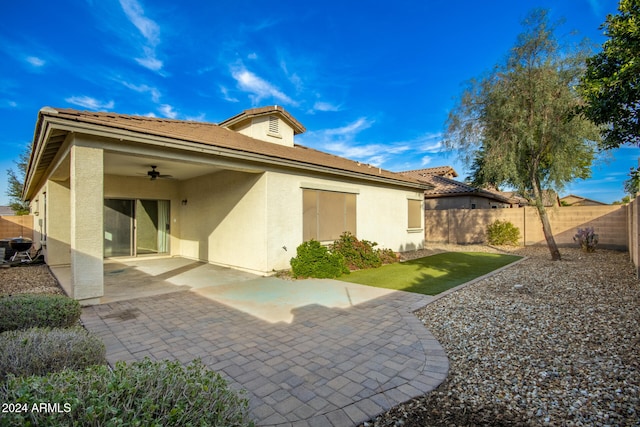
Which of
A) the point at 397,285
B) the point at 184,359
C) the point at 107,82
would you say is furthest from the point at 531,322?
the point at 107,82

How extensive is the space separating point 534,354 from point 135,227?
517 inches

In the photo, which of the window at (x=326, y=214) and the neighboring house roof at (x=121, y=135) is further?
the window at (x=326, y=214)

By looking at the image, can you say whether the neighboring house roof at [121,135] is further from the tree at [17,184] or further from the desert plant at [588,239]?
the tree at [17,184]

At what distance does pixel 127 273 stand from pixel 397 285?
310 inches

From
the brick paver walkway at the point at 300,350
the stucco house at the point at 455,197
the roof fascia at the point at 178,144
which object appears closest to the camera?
the brick paver walkway at the point at 300,350

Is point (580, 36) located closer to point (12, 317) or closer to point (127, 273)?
point (12, 317)

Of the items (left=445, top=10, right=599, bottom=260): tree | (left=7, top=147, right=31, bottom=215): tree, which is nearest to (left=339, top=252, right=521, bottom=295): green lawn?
(left=445, top=10, right=599, bottom=260): tree

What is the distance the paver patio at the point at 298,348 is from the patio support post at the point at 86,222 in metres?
0.47

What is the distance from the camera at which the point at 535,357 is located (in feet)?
12.8

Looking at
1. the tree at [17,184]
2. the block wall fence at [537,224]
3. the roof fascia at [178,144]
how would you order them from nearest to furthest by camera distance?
the roof fascia at [178,144] → the block wall fence at [537,224] → the tree at [17,184]

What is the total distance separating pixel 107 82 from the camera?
49.0 ft

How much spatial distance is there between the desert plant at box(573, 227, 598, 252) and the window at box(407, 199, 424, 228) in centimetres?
680

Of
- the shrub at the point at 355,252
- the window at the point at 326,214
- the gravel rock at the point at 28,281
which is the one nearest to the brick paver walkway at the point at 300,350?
the gravel rock at the point at 28,281

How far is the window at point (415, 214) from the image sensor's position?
15.7 metres
